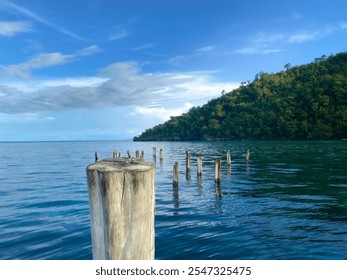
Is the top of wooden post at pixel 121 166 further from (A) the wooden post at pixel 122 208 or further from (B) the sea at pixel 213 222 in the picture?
(B) the sea at pixel 213 222

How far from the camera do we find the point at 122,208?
312 cm

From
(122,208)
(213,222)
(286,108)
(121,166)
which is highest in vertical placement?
(286,108)

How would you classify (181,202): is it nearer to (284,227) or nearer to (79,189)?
(284,227)

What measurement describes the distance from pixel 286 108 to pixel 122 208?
129195 mm

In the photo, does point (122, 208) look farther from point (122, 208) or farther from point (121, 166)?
point (121, 166)

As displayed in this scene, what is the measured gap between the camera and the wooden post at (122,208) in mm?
3062

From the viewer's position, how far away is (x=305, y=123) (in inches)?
4178

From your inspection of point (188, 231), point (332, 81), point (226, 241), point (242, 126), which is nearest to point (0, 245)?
point (188, 231)

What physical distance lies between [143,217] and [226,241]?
6.70 meters

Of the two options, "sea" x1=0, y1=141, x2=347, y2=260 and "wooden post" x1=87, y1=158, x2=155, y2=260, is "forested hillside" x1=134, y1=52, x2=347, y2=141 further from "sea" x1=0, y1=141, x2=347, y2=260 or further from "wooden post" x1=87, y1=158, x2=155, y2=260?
"wooden post" x1=87, y1=158, x2=155, y2=260

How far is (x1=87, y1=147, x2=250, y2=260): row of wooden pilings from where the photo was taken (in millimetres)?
3062

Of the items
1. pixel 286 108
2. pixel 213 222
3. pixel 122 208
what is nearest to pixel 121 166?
pixel 122 208

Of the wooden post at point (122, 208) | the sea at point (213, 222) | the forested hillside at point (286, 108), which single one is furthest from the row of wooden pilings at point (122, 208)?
the forested hillside at point (286, 108)

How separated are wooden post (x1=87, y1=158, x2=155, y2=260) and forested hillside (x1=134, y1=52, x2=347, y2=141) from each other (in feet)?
357
